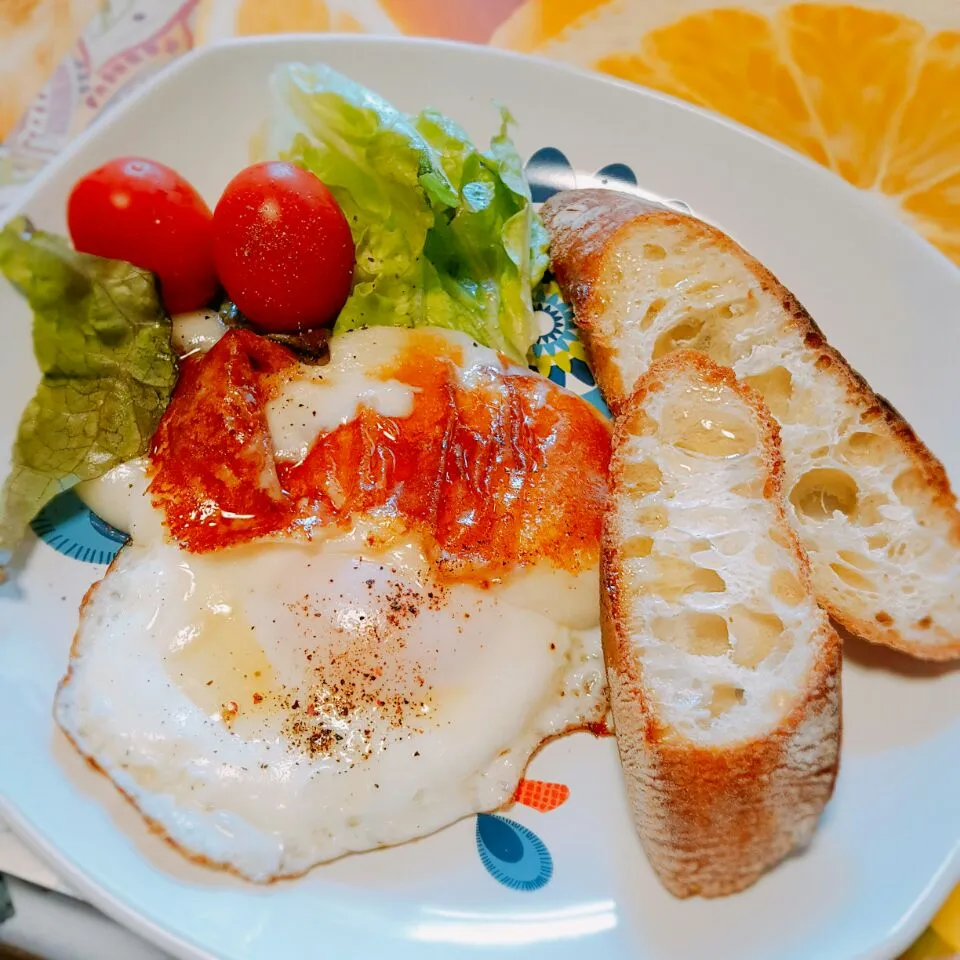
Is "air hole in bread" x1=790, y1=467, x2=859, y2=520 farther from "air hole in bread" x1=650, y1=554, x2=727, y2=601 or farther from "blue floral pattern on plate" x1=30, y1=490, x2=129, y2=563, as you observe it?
"blue floral pattern on plate" x1=30, y1=490, x2=129, y2=563

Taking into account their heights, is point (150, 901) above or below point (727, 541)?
below

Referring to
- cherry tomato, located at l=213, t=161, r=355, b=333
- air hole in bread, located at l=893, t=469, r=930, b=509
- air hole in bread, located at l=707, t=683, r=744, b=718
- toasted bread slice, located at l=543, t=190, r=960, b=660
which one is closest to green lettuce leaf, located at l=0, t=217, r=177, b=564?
cherry tomato, located at l=213, t=161, r=355, b=333

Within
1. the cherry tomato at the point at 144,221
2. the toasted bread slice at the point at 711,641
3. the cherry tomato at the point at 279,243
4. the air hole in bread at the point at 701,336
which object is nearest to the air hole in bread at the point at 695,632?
the toasted bread slice at the point at 711,641

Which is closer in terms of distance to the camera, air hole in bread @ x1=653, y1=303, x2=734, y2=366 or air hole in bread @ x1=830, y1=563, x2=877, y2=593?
air hole in bread @ x1=830, y1=563, x2=877, y2=593

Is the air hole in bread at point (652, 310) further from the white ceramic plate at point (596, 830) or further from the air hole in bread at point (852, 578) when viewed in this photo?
the air hole in bread at point (852, 578)

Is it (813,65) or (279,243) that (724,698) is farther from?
(813,65)

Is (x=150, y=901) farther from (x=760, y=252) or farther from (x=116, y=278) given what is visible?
(x=760, y=252)

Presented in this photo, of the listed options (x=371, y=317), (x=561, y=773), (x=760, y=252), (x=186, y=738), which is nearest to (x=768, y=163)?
(x=760, y=252)
